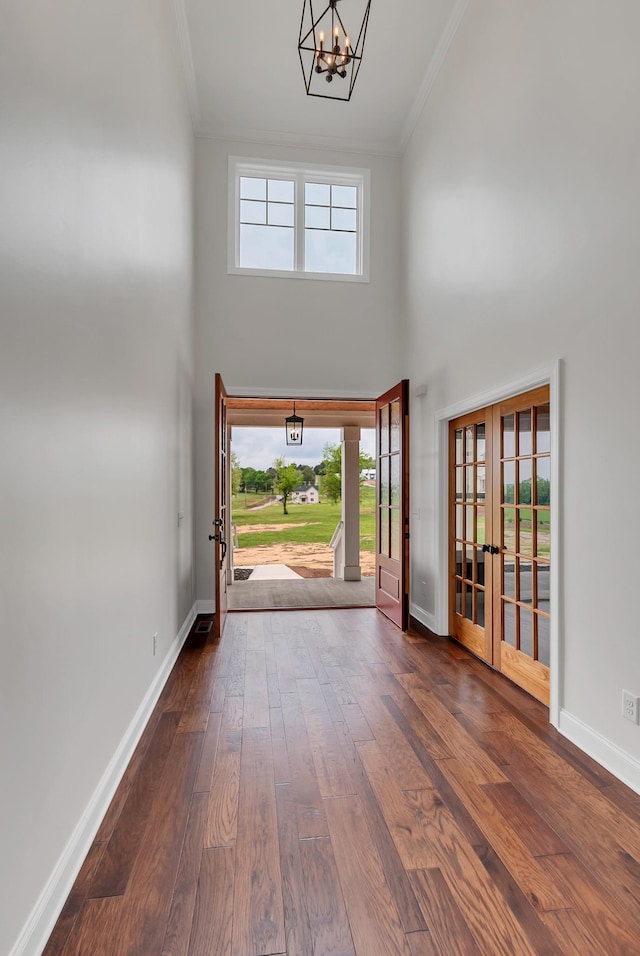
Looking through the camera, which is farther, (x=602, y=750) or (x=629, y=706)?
(x=602, y=750)

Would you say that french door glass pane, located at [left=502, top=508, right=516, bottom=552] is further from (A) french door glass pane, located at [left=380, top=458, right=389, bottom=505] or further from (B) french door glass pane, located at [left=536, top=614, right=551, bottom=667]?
(A) french door glass pane, located at [left=380, top=458, right=389, bottom=505]

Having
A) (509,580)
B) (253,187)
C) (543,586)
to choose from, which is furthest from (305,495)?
(543,586)

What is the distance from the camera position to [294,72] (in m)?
4.75

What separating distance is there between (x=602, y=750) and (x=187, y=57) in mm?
5835

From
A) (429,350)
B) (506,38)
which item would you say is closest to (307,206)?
(429,350)

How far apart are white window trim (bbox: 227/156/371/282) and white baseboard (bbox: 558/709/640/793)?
457 cm

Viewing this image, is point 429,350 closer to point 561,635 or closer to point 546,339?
point 546,339

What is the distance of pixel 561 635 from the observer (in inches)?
111

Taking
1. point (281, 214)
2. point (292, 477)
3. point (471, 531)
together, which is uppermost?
point (281, 214)

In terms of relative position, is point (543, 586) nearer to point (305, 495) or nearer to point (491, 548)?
point (491, 548)

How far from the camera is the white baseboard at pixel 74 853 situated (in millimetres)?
1440

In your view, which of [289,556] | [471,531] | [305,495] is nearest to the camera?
[471,531]

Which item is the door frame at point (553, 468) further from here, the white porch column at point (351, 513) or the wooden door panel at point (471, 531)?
the white porch column at point (351, 513)

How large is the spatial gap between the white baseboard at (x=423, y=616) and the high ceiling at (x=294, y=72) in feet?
15.9
